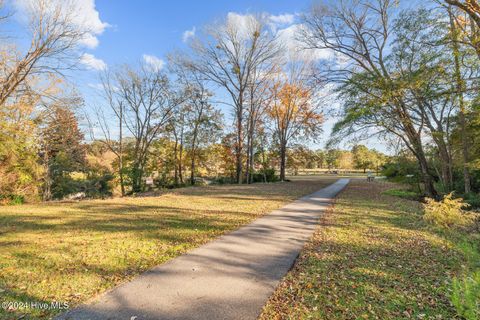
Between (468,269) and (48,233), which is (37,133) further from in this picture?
(468,269)

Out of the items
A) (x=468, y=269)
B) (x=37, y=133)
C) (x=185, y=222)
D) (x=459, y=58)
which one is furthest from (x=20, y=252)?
(x=459, y=58)

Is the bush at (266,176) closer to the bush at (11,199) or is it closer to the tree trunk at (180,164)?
the tree trunk at (180,164)

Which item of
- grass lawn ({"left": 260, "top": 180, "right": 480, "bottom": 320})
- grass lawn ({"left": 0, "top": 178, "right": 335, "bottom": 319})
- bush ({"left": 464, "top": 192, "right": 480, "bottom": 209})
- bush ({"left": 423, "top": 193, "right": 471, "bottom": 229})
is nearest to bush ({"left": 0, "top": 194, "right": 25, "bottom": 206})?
grass lawn ({"left": 0, "top": 178, "right": 335, "bottom": 319})

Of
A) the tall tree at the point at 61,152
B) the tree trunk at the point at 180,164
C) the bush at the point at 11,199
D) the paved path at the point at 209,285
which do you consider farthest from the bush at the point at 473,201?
the tree trunk at the point at 180,164

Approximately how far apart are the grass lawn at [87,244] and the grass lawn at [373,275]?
2.15m

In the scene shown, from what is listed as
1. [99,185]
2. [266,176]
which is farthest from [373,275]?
[266,176]

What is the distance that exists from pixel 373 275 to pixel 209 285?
7.76ft

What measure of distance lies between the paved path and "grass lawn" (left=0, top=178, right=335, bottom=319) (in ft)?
1.03

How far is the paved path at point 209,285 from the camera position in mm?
2590

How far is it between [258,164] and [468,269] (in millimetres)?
26442

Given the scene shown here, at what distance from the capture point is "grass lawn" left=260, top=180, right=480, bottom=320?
2730mm

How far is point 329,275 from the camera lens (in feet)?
11.8

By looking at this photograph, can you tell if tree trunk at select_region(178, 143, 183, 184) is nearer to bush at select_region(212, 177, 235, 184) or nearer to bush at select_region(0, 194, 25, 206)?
bush at select_region(212, 177, 235, 184)

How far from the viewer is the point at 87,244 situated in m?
4.71
